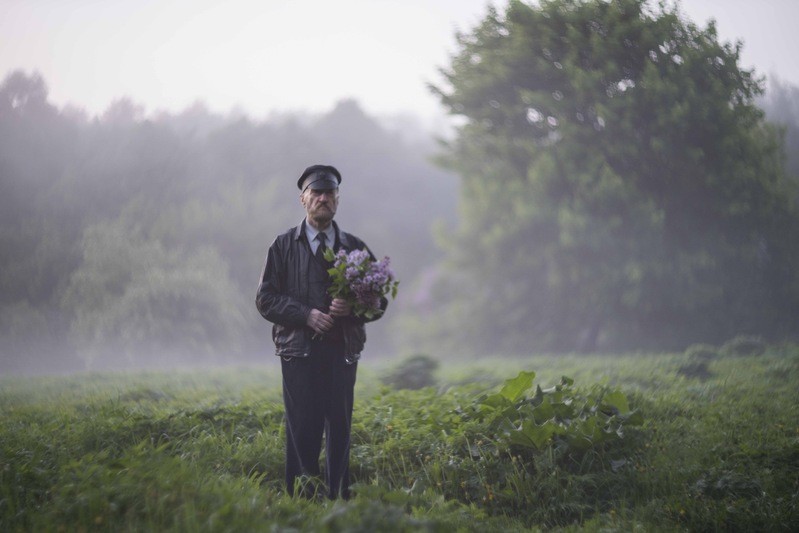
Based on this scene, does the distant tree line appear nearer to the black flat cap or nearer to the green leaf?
the black flat cap

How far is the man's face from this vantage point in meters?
4.39

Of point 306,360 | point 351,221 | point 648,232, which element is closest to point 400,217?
point 351,221

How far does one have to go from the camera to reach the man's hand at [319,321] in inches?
164

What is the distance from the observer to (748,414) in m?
6.05

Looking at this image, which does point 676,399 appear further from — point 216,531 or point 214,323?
point 214,323

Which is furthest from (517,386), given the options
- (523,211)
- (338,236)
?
(523,211)

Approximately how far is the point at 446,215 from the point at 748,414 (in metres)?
28.3

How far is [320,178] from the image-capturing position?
4.42 metres

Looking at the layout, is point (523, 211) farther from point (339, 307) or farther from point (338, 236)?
point (339, 307)

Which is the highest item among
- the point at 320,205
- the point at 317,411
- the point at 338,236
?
the point at 320,205

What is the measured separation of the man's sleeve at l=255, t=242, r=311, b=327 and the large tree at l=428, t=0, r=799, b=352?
11.0 meters

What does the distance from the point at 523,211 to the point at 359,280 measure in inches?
512

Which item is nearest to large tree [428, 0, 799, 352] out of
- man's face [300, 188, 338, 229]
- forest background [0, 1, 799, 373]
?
forest background [0, 1, 799, 373]

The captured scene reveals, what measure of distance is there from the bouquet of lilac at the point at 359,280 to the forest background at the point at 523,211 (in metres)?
8.18
